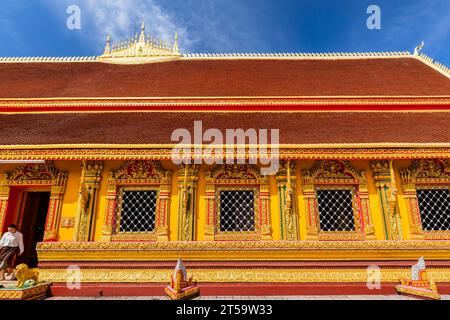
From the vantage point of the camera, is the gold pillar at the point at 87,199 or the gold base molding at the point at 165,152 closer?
the gold base molding at the point at 165,152

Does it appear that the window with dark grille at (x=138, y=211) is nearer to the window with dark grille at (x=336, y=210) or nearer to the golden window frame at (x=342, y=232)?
the golden window frame at (x=342, y=232)

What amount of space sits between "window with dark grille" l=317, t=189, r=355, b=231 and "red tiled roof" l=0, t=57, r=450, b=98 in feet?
11.3

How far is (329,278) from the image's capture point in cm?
652

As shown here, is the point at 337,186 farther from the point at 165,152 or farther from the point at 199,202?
the point at 165,152

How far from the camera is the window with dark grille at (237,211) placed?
295 inches

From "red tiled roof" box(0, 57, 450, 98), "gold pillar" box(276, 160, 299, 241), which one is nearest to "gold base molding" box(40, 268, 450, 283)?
"gold pillar" box(276, 160, 299, 241)

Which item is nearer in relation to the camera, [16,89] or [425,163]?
[425,163]

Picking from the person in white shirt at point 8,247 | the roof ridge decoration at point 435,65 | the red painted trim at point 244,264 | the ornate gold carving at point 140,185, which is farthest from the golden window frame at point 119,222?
the roof ridge decoration at point 435,65

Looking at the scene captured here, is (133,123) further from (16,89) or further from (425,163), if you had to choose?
(425,163)

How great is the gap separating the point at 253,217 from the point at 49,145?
4.93m

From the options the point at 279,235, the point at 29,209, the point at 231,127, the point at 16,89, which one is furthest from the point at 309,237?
the point at 16,89

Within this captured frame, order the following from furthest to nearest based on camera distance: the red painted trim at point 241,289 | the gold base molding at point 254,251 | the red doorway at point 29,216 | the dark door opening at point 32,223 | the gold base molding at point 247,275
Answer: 1. the dark door opening at point 32,223
2. the red doorway at point 29,216
3. the gold base molding at point 254,251
4. the gold base molding at point 247,275
5. the red painted trim at point 241,289

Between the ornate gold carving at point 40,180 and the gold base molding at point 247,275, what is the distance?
162cm

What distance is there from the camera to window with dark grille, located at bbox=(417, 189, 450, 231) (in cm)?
734
